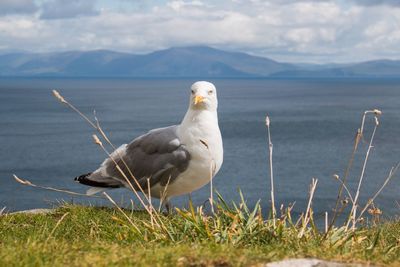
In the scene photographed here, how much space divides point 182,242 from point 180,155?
14.7ft

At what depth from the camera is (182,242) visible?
24.1ft

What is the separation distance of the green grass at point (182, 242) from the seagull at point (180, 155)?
1.04 metres

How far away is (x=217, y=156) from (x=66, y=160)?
8583 cm

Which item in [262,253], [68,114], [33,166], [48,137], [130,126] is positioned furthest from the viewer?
[68,114]

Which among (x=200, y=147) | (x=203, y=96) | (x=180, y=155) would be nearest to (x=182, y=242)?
(x=200, y=147)

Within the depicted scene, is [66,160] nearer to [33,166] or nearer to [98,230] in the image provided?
[33,166]

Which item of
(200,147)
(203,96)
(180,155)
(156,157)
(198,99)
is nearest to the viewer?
(198,99)

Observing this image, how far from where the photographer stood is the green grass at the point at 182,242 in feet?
18.5

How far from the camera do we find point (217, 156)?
1151 centimetres

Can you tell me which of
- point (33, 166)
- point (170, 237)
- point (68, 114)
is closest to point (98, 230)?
point (170, 237)

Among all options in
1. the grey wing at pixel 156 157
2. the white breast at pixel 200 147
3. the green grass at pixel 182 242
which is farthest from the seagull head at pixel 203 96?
the green grass at pixel 182 242

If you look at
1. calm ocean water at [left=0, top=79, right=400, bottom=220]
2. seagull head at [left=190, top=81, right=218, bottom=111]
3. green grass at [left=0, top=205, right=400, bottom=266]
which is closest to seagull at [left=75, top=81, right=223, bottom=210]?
seagull head at [left=190, top=81, right=218, bottom=111]

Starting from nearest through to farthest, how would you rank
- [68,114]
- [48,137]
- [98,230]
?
[98,230], [48,137], [68,114]

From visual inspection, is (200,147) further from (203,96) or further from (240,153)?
(240,153)
